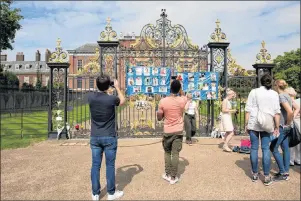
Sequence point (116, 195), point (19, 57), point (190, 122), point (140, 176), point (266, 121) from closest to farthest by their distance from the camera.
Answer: point (116, 195), point (266, 121), point (140, 176), point (190, 122), point (19, 57)

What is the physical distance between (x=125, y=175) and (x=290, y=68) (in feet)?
149

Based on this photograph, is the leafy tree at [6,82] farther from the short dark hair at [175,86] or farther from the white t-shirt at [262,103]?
the white t-shirt at [262,103]

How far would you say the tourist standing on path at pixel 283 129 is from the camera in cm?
443

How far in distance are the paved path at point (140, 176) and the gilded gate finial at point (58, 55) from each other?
10.5 feet

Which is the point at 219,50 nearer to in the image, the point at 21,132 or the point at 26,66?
the point at 21,132

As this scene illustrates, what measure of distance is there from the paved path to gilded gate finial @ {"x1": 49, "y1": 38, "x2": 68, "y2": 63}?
3.21 metres

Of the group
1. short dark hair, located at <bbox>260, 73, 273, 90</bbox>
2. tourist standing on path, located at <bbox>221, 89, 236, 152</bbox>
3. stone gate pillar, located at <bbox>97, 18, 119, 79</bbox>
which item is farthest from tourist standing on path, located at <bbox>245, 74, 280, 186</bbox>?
stone gate pillar, located at <bbox>97, 18, 119, 79</bbox>

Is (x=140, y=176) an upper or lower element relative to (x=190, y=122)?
lower

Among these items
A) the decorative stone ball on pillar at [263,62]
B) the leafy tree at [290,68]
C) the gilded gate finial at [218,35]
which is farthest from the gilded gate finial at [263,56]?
the leafy tree at [290,68]

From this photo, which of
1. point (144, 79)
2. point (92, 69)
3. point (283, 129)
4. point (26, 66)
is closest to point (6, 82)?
point (92, 69)

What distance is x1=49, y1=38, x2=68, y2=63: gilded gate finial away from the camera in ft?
28.9

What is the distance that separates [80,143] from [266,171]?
17.9 ft

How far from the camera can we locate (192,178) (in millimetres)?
4621

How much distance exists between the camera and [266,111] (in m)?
4.21
